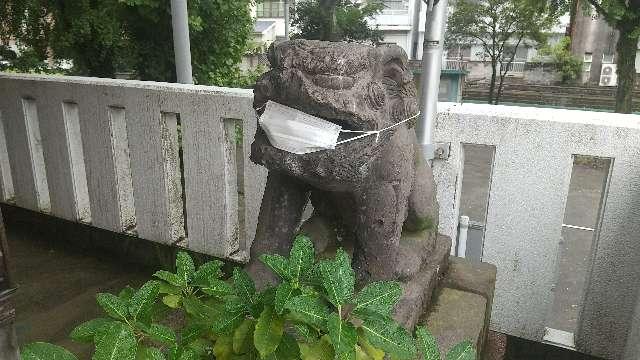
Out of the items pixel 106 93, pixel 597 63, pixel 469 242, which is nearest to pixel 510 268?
pixel 469 242

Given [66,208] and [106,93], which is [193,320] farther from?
[66,208]

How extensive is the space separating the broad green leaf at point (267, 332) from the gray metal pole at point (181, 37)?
276cm

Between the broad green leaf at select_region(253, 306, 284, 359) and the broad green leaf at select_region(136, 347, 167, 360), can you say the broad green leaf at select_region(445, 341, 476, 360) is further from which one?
the broad green leaf at select_region(136, 347, 167, 360)

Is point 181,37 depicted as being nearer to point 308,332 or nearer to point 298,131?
point 298,131

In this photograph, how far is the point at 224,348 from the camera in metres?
1.06

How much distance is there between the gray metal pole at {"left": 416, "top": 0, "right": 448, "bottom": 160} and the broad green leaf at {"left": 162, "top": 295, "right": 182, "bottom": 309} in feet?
3.98

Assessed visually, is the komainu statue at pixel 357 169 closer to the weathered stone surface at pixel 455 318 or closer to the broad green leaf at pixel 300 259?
the weathered stone surface at pixel 455 318

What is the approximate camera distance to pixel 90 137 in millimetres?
3002

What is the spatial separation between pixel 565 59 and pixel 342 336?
19315mm

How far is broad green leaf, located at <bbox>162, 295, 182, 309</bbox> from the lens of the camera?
3.66ft

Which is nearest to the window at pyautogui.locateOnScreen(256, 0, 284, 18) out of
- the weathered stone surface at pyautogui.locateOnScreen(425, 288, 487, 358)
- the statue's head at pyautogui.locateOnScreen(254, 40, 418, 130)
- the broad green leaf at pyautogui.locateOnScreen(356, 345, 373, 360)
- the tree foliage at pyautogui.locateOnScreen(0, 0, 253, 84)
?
the tree foliage at pyautogui.locateOnScreen(0, 0, 253, 84)

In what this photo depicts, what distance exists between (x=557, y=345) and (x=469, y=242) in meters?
0.59

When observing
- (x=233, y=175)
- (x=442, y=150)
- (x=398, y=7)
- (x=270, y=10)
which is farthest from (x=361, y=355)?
(x=270, y=10)

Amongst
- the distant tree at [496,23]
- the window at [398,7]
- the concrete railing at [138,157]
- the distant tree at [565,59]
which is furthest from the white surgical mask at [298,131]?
the window at [398,7]
